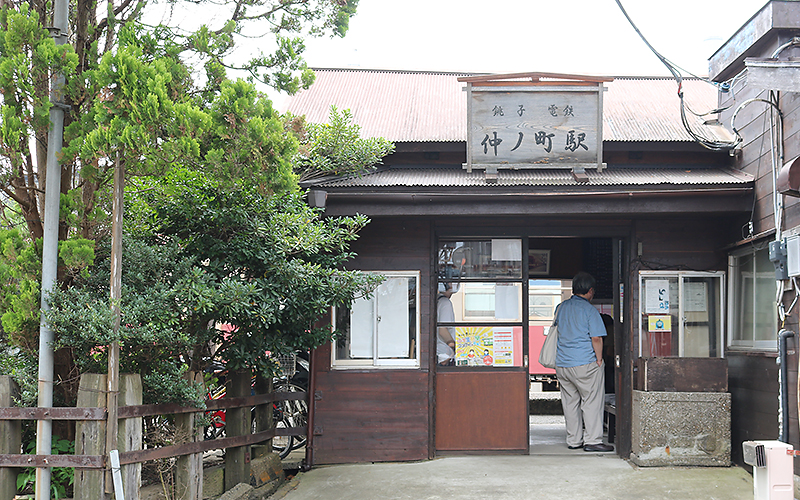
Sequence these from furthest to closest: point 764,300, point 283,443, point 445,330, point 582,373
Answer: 1. point 283,443
2. point 582,373
3. point 445,330
4. point 764,300

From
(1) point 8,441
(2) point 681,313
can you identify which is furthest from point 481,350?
(1) point 8,441

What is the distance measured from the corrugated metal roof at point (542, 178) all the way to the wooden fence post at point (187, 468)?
8.82 ft

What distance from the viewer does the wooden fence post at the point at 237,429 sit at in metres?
6.45

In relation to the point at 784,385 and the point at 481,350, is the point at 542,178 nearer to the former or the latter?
the point at 481,350

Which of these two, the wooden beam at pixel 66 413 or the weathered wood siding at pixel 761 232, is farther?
the weathered wood siding at pixel 761 232

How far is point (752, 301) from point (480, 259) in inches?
114

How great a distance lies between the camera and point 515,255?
7.88 meters

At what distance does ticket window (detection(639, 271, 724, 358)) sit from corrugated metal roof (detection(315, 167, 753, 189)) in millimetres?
1093

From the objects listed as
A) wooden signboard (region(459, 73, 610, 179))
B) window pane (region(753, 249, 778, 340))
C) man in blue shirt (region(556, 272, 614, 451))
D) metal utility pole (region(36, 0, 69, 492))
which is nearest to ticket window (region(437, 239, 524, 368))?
man in blue shirt (region(556, 272, 614, 451))

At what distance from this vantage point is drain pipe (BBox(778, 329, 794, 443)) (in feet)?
19.0

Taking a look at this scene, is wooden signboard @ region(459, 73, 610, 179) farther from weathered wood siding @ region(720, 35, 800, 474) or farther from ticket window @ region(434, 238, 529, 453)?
weathered wood siding @ region(720, 35, 800, 474)

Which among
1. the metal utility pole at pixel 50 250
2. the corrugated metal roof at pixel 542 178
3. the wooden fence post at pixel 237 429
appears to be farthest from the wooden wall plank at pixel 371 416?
the metal utility pole at pixel 50 250

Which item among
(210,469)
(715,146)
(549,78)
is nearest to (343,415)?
(210,469)

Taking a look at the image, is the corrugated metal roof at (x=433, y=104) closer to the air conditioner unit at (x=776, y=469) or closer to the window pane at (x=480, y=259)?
the window pane at (x=480, y=259)
